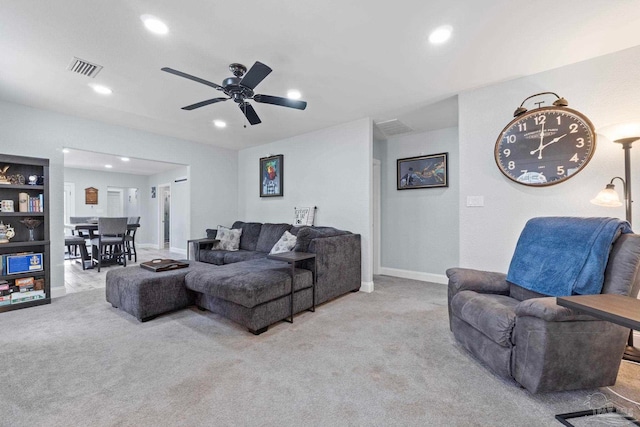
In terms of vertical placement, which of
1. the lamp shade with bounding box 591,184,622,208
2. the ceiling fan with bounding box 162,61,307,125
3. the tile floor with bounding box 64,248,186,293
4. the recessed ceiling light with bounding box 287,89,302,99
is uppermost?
the recessed ceiling light with bounding box 287,89,302,99

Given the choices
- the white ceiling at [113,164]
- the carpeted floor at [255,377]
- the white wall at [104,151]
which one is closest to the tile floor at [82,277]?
the white wall at [104,151]

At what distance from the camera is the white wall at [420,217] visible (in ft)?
14.2

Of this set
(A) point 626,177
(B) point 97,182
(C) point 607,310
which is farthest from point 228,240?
(B) point 97,182

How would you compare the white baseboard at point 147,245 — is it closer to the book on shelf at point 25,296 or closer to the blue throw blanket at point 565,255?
the book on shelf at point 25,296

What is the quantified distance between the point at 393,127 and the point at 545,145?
2.15 m

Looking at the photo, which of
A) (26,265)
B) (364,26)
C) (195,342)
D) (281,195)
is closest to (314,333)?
(195,342)

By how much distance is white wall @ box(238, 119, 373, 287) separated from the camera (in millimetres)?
4012

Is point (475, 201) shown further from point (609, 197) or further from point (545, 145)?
point (609, 197)

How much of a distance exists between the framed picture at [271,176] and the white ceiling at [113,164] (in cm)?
190

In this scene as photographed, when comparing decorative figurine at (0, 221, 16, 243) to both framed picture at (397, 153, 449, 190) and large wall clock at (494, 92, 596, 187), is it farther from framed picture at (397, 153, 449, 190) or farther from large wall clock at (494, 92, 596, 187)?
large wall clock at (494, 92, 596, 187)

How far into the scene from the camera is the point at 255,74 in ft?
7.25

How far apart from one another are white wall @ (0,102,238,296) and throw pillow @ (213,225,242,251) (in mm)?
829

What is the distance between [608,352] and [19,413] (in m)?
3.45

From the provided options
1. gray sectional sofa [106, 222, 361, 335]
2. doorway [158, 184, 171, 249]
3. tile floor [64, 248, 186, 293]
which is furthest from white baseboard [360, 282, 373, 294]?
doorway [158, 184, 171, 249]
